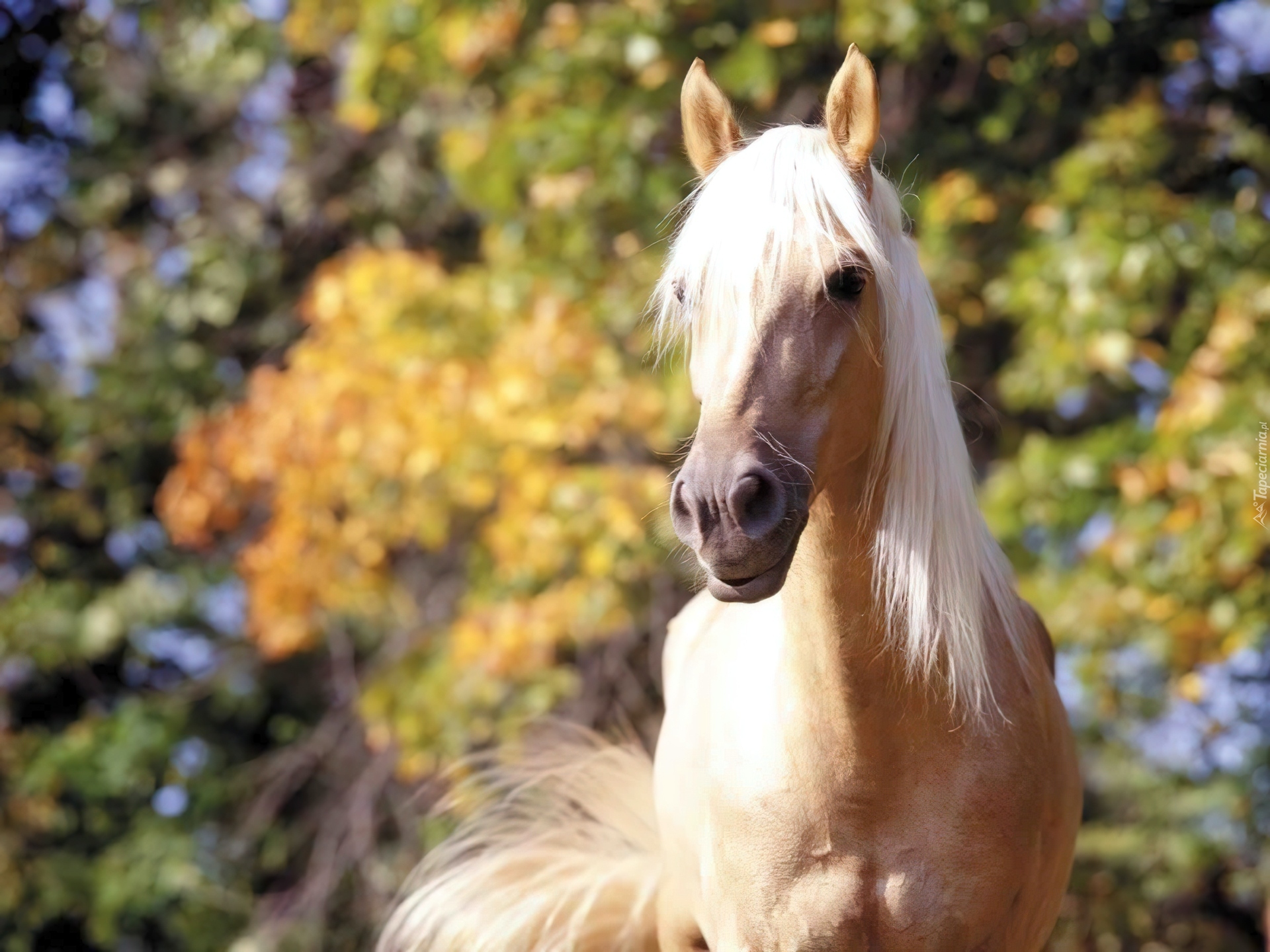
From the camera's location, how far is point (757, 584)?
1.78 metres

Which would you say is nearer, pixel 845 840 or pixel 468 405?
pixel 845 840

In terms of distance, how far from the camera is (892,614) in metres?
2.04

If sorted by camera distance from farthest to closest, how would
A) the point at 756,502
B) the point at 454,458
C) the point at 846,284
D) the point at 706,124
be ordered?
the point at 454,458 → the point at 706,124 → the point at 846,284 → the point at 756,502

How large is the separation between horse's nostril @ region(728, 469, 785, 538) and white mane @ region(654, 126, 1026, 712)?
25cm

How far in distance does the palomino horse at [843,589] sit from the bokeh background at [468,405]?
2.88 feet

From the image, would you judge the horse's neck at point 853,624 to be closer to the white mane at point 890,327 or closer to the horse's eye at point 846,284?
the white mane at point 890,327

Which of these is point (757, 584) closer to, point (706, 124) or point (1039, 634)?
point (706, 124)

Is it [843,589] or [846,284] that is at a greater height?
[846,284]

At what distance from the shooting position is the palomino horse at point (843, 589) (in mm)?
1853

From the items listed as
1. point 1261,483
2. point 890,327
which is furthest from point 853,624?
point 1261,483

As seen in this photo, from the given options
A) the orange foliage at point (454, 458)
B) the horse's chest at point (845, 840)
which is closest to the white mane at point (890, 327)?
the horse's chest at point (845, 840)

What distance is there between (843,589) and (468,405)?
377 cm

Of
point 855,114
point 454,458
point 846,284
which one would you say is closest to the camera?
point 846,284

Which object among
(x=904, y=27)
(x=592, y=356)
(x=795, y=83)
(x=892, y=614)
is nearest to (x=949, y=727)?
(x=892, y=614)
